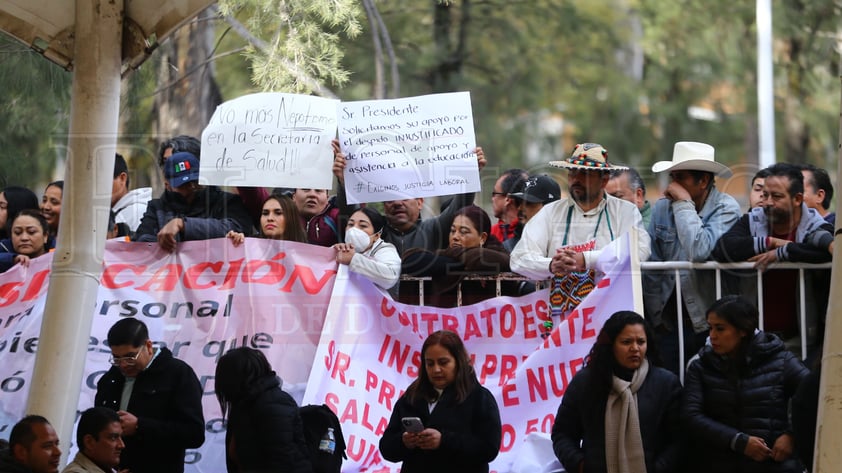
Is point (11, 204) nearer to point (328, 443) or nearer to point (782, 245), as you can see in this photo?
point (328, 443)

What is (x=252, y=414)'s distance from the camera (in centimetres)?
802

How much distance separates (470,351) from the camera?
9.12 m

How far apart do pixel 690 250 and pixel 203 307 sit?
300 cm

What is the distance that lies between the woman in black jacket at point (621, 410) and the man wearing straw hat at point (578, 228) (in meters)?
0.68

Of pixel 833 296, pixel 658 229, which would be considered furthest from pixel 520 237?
pixel 833 296

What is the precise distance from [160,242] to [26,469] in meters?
2.31

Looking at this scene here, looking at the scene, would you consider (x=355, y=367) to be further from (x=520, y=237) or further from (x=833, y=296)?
(x=833, y=296)

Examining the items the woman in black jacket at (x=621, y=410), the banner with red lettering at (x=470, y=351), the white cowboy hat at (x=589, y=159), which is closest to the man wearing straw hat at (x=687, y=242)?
the banner with red lettering at (x=470, y=351)

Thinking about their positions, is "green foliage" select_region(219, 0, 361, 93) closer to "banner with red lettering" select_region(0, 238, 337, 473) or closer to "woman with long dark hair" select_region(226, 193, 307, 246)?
"woman with long dark hair" select_region(226, 193, 307, 246)

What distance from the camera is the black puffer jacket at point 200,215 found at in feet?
31.5

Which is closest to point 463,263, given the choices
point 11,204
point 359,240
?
point 359,240

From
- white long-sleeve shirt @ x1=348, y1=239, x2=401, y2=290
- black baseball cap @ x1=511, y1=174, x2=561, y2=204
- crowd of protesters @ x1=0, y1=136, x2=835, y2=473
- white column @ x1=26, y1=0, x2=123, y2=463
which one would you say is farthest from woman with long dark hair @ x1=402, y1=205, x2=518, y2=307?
white column @ x1=26, y1=0, x2=123, y2=463

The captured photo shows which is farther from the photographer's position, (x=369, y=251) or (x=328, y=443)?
(x=369, y=251)

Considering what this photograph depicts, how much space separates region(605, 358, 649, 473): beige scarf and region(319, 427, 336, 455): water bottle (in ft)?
4.87
